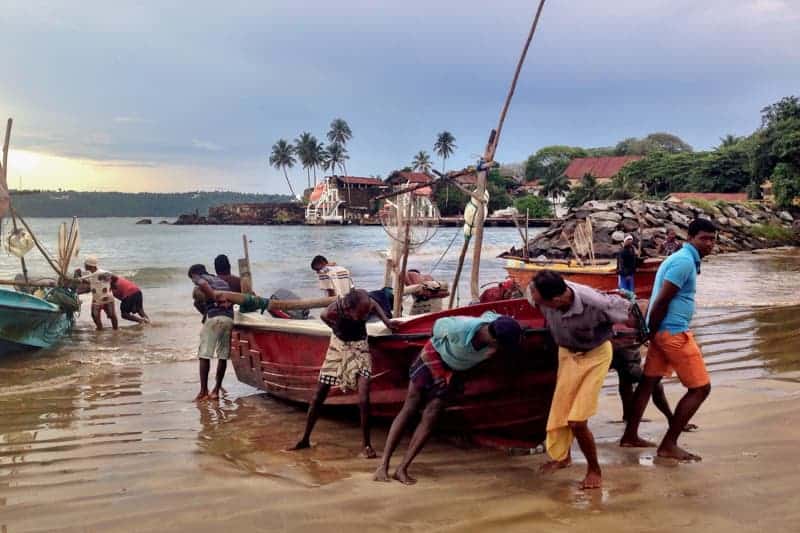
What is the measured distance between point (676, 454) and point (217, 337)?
4829 mm

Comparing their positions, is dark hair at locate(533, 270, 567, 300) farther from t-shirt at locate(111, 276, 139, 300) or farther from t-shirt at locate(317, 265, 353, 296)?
t-shirt at locate(111, 276, 139, 300)

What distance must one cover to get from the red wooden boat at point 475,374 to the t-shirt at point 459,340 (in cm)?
20

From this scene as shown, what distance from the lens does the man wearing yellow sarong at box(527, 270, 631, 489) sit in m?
3.96

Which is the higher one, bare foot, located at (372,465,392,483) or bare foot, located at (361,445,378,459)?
bare foot, located at (372,465,392,483)

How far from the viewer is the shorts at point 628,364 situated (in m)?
5.10

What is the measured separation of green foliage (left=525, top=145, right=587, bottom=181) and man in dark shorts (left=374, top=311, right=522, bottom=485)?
94.2m

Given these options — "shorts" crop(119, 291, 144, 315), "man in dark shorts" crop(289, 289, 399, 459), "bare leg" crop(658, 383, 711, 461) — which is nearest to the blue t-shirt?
"bare leg" crop(658, 383, 711, 461)

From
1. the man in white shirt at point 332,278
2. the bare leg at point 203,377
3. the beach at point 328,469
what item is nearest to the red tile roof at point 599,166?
the beach at point 328,469

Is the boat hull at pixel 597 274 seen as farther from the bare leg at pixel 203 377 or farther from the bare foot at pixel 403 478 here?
the bare foot at pixel 403 478

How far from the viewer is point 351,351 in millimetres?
5156

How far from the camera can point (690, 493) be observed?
398 centimetres

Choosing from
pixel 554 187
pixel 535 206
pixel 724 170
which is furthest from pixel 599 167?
pixel 724 170

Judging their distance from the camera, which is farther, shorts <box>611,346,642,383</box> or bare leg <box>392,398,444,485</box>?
shorts <box>611,346,642,383</box>

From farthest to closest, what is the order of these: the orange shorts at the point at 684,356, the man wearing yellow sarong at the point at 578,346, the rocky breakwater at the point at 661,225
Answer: the rocky breakwater at the point at 661,225
the orange shorts at the point at 684,356
the man wearing yellow sarong at the point at 578,346
